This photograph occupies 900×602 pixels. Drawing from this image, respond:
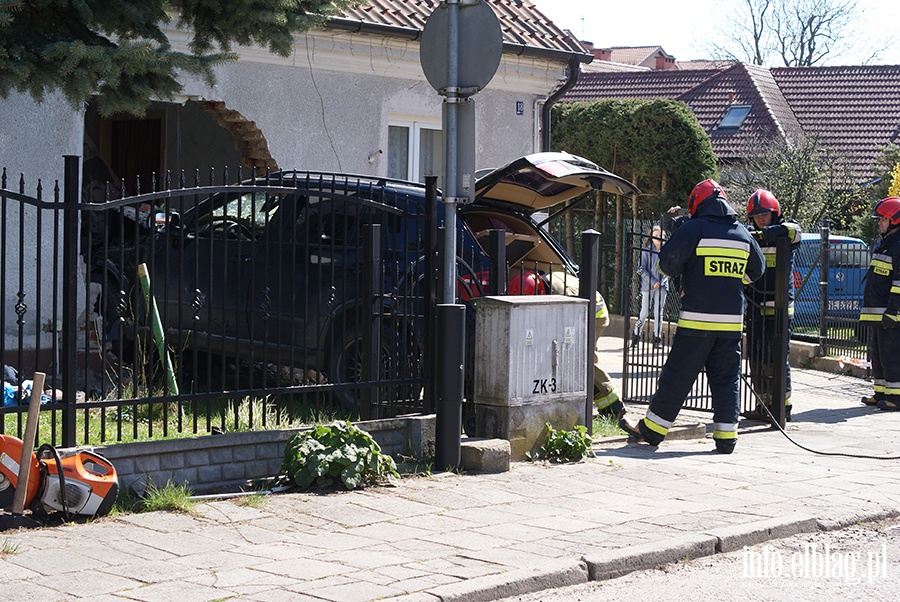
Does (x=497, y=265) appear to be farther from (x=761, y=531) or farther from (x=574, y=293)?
(x=761, y=531)

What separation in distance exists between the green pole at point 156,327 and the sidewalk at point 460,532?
1.04 metres

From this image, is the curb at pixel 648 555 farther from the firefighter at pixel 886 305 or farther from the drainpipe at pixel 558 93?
the drainpipe at pixel 558 93

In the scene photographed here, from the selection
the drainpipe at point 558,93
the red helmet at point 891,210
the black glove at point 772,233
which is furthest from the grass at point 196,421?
the drainpipe at point 558,93

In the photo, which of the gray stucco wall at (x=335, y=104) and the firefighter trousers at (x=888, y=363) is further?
the firefighter trousers at (x=888, y=363)

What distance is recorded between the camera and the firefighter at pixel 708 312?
9453 millimetres

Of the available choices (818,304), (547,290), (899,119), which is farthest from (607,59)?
(547,290)

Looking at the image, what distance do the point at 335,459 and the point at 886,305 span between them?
7592mm

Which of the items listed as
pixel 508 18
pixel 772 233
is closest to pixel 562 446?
pixel 772 233

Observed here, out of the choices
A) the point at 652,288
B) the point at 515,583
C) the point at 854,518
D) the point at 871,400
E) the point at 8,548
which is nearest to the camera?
Result: the point at 515,583

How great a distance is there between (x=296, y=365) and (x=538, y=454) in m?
1.88

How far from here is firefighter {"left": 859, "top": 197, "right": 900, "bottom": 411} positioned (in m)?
12.7

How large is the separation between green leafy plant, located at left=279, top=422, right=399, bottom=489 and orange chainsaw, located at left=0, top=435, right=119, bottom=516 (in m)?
1.34

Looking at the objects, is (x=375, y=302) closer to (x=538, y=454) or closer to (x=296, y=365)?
(x=296, y=365)

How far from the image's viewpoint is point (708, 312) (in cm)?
945
